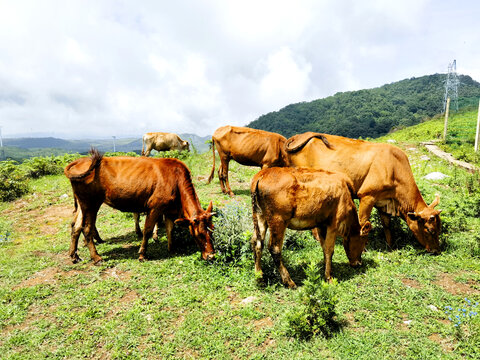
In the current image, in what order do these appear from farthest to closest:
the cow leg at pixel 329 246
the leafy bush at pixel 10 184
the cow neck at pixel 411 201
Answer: the leafy bush at pixel 10 184 < the cow neck at pixel 411 201 < the cow leg at pixel 329 246

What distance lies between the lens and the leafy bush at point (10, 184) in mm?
12383

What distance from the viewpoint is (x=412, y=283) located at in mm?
5215

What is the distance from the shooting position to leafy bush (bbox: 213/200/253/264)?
6.05m

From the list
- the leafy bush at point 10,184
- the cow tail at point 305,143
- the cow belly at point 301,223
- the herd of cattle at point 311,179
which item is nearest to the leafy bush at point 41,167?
the leafy bush at point 10,184

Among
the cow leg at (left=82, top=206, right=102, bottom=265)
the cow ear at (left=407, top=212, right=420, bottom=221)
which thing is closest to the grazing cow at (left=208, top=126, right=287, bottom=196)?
the cow ear at (left=407, top=212, right=420, bottom=221)

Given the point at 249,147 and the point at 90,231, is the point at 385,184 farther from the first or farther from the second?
the point at 90,231

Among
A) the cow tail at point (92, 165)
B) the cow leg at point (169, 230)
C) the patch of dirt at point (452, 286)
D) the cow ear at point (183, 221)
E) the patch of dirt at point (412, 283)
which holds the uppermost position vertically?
the cow tail at point (92, 165)

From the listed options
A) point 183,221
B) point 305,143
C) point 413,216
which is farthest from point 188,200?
point 413,216

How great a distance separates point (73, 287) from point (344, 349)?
483cm

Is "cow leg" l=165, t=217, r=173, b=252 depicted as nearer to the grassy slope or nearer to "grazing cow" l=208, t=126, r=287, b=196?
the grassy slope

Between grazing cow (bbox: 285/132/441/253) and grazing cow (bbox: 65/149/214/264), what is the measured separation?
3.25 metres

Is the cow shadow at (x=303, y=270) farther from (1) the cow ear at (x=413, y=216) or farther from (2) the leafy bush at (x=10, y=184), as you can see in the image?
(2) the leafy bush at (x=10, y=184)

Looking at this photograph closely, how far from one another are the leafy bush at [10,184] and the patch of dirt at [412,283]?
47.2 ft

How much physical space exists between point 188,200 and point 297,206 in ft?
8.70
